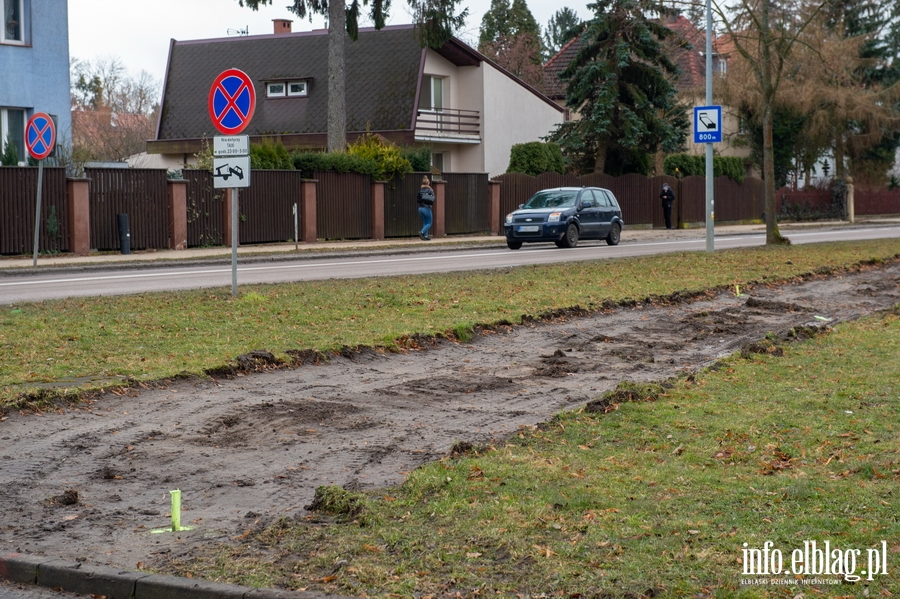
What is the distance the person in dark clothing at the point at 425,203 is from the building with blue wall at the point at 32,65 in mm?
10277

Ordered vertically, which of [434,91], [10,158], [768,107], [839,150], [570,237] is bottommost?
[570,237]

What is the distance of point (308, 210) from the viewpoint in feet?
104

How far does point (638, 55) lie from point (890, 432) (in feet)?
134

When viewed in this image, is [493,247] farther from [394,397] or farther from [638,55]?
[394,397]

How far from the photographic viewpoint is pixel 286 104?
4681 cm

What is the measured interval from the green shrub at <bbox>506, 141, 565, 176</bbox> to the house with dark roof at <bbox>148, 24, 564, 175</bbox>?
3329mm

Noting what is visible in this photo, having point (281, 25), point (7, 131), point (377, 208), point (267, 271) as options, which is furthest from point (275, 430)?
point (281, 25)

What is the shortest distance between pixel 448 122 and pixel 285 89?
7.30 m

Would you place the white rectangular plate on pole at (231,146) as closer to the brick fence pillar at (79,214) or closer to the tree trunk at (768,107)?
the brick fence pillar at (79,214)

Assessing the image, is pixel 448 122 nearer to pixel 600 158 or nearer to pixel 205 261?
pixel 600 158

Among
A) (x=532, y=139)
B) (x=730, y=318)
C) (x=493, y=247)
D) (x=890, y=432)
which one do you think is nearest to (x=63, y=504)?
(x=890, y=432)

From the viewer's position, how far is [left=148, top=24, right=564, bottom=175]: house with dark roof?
45.2 m

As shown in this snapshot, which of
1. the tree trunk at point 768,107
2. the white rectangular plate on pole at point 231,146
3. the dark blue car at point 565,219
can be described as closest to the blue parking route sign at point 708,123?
the tree trunk at point 768,107

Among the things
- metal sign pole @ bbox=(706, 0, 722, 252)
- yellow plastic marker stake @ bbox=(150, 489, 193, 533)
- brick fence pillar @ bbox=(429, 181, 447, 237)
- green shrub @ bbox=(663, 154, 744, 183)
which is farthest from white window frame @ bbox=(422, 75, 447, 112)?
yellow plastic marker stake @ bbox=(150, 489, 193, 533)
